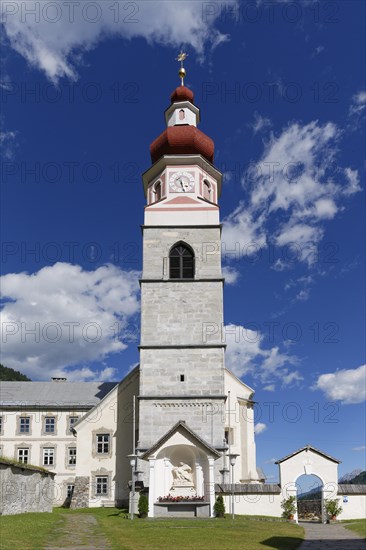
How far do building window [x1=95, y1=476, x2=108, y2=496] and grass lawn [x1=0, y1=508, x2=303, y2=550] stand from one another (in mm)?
8657

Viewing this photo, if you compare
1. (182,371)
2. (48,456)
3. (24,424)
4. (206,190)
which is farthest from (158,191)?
(48,456)

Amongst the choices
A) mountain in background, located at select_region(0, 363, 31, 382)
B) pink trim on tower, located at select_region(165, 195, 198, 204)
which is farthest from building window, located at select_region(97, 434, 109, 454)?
mountain in background, located at select_region(0, 363, 31, 382)

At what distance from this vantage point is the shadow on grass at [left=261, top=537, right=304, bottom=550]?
15070mm

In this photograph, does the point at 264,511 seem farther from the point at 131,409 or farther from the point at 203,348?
the point at 131,409

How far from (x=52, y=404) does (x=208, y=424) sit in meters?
19.2

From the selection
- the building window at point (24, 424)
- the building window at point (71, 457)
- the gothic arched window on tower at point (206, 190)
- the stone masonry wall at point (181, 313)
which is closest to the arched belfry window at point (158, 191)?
the gothic arched window on tower at point (206, 190)

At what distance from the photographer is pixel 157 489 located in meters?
25.5

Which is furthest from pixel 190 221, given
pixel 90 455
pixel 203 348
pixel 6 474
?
pixel 6 474

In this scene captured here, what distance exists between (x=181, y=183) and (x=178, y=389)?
43.8ft

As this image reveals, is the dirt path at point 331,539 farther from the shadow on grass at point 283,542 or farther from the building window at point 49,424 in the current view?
the building window at point 49,424

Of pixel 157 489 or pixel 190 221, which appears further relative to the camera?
pixel 190 221

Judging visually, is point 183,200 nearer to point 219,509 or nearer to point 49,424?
point 219,509

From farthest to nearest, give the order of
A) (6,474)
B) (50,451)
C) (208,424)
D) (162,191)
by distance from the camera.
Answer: (50,451) < (162,191) < (208,424) < (6,474)

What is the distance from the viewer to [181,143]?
1414 inches
